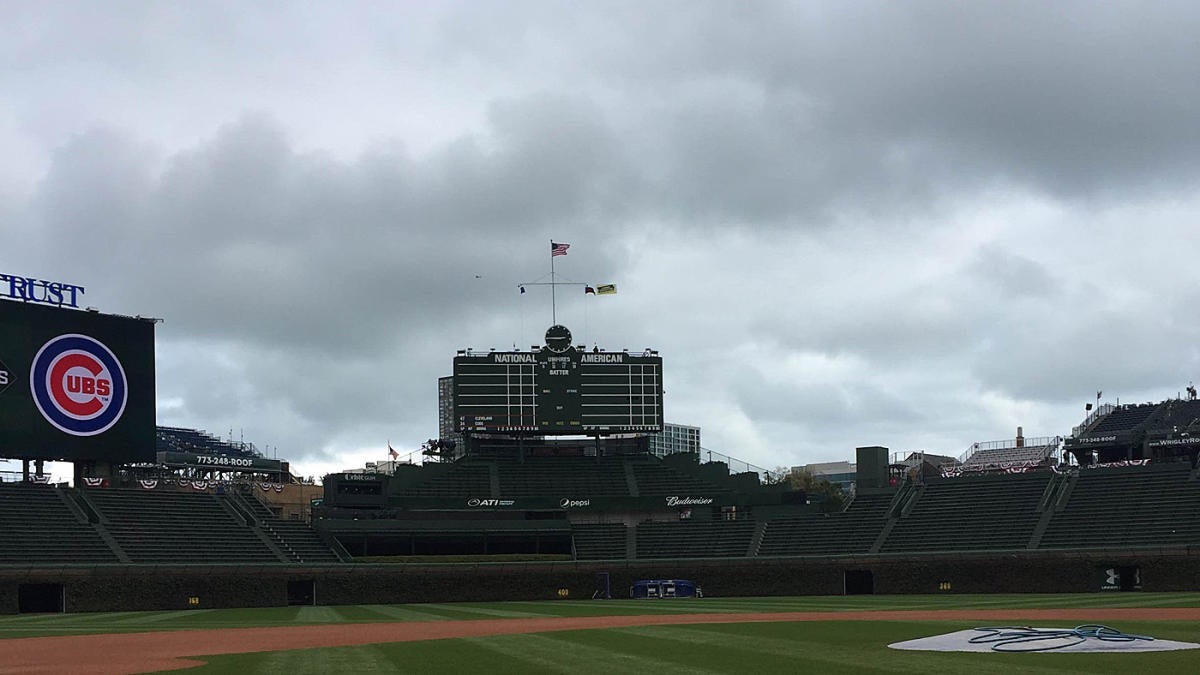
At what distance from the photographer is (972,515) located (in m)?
74.4

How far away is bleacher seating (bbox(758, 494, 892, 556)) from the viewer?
247 ft

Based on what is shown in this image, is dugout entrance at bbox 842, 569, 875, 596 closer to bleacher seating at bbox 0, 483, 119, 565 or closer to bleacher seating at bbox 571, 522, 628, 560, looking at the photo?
bleacher seating at bbox 571, 522, 628, 560

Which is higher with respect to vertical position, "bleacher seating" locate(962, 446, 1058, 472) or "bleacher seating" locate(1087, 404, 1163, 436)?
"bleacher seating" locate(1087, 404, 1163, 436)

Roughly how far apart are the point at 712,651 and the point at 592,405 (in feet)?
212

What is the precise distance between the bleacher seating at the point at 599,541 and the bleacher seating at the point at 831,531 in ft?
32.2

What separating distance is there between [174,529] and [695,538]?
3216 centimetres

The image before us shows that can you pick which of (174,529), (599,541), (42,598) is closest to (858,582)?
(599,541)

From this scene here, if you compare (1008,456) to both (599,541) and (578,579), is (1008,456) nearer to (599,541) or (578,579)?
(599,541)

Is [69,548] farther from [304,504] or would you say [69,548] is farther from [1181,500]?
[1181,500]

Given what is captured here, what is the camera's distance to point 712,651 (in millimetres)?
24406

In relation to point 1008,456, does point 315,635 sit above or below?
below

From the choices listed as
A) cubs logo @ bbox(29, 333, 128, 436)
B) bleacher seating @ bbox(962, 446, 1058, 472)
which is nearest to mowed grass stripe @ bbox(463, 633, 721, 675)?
cubs logo @ bbox(29, 333, 128, 436)

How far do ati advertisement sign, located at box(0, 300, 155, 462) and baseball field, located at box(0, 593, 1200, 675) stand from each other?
21511mm

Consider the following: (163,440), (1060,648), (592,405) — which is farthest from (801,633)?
(163,440)
